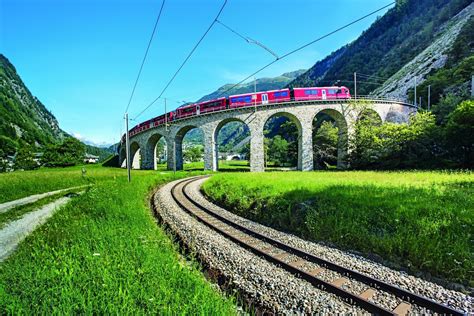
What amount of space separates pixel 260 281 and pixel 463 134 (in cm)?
2195

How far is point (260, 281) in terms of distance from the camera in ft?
15.1

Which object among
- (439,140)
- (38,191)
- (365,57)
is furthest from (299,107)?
(365,57)

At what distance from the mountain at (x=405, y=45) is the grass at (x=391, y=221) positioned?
5628 centimetres

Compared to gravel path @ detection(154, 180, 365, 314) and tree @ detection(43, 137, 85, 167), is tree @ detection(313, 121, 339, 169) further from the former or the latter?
tree @ detection(43, 137, 85, 167)

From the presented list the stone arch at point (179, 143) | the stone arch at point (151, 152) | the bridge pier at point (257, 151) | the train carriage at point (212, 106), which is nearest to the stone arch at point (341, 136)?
the bridge pier at point (257, 151)

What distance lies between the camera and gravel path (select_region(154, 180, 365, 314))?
3.79 meters

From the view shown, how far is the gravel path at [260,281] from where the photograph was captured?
379 centimetres

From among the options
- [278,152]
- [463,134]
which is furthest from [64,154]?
[463,134]

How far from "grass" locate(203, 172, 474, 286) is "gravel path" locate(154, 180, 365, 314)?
2596mm

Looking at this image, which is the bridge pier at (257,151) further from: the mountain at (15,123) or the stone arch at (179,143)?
the mountain at (15,123)

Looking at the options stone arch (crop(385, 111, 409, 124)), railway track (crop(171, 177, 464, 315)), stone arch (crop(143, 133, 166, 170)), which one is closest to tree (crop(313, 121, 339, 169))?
stone arch (crop(385, 111, 409, 124))

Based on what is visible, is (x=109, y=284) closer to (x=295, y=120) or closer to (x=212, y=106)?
(x=212, y=106)

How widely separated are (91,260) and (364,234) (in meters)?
6.63

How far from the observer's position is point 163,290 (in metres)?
2.93
